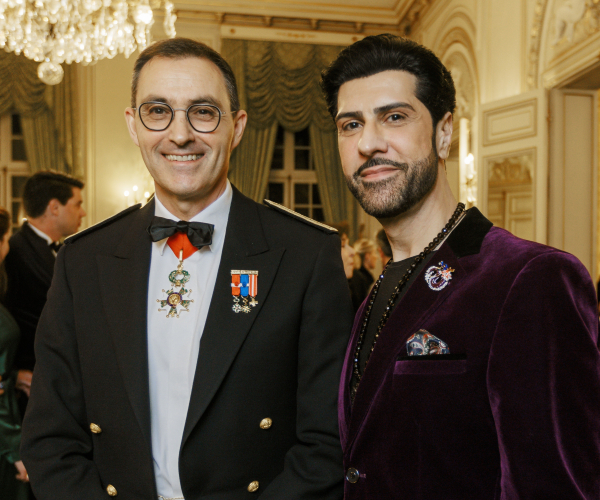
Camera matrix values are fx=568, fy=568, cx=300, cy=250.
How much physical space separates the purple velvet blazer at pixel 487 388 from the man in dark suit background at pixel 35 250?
2.34 meters

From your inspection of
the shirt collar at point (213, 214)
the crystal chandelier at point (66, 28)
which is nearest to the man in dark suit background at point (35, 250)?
the crystal chandelier at point (66, 28)

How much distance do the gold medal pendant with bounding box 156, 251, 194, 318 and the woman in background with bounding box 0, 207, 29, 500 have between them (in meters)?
1.46

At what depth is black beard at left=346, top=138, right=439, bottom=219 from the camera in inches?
50.4

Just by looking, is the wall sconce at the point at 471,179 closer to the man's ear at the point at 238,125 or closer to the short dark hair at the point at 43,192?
the short dark hair at the point at 43,192

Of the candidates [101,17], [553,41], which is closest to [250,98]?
[101,17]

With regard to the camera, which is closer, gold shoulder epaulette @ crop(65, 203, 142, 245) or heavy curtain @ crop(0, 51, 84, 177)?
gold shoulder epaulette @ crop(65, 203, 142, 245)

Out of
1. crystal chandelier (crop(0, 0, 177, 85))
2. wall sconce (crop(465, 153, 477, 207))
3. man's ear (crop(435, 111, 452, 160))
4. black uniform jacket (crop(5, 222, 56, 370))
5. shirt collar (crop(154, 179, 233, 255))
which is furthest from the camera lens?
wall sconce (crop(465, 153, 477, 207))

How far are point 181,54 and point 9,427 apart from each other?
1901 mm

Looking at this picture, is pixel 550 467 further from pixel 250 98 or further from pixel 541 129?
pixel 250 98

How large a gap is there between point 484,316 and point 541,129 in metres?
4.00

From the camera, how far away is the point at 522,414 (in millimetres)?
946

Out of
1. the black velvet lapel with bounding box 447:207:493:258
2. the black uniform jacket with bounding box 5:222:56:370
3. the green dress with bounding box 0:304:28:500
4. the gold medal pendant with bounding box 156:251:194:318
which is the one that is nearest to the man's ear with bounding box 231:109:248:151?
the gold medal pendant with bounding box 156:251:194:318

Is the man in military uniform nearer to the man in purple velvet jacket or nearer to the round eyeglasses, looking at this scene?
the round eyeglasses

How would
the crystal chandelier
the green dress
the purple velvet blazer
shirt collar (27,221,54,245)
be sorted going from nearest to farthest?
the purple velvet blazer → the green dress → shirt collar (27,221,54,245) → the crystal chandelier
